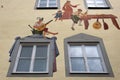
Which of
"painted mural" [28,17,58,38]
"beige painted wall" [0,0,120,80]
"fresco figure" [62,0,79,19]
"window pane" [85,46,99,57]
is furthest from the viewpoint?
"fresco figure" [62,0,79,19]

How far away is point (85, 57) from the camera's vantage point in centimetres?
742

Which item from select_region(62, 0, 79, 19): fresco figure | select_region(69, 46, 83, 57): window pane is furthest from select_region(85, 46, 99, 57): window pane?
select_region(62, 0, 79, 19): fresco figure

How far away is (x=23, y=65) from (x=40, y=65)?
1.64 feet

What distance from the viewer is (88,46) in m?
8.02

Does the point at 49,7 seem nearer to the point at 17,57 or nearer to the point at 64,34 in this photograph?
the point at 64,34

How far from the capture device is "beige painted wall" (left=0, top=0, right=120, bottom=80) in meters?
6.97

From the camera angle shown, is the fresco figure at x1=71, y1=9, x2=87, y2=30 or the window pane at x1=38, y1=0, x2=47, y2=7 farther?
the window pane at x1=38, y1=0, x2=47, y2=7

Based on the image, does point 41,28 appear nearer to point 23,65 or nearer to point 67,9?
point 67,9

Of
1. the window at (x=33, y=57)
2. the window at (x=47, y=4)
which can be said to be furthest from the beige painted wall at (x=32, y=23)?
the window at (x=47, y=4)

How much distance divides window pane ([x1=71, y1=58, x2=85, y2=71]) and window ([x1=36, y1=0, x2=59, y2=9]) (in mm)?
3393

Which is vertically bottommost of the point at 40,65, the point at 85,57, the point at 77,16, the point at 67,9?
the point at 40,65

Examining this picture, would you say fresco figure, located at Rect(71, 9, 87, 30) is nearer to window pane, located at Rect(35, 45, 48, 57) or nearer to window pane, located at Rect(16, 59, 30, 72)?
window pane, located at Rect(35, 45, 48, 57)

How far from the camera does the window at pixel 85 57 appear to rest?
22.4ft

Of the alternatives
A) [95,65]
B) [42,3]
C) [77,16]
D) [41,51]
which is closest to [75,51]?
[95,65]
